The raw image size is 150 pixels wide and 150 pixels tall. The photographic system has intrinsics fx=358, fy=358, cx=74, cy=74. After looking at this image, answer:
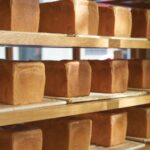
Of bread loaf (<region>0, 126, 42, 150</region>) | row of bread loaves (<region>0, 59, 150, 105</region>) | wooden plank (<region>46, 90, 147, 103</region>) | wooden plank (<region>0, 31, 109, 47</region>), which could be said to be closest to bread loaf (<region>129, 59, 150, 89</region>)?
row of bread loaves (<region>0, 59, 150, 105</region>)

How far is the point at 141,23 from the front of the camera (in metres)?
2.02

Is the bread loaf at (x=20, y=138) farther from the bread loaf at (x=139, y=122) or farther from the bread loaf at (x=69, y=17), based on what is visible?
the bread loaf at (x=139, y=122)

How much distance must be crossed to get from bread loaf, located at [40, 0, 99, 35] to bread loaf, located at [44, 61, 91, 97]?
0.16m

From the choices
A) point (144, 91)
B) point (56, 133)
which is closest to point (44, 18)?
point (56, 133)

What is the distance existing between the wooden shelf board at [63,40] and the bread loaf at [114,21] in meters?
0.06

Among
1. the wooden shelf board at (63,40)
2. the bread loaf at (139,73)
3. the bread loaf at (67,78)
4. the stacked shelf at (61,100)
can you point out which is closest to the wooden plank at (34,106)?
the stacked shelf at (61,100)

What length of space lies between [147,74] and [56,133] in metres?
0.73

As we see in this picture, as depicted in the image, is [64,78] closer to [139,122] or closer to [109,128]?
[109,128]

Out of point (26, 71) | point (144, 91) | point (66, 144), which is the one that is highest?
point (26, 71)

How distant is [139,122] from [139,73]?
29 cm

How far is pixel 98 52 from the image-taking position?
4930mm

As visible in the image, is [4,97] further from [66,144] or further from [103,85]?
[103,85]

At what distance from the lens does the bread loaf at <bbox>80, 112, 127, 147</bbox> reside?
6.15 feet

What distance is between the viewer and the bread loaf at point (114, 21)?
5.98 feet
